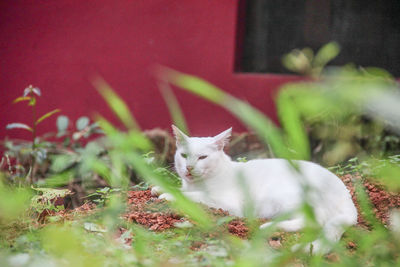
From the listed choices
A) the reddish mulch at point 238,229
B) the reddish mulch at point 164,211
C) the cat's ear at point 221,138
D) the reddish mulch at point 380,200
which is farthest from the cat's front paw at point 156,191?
the reddish mulch at point 380,200

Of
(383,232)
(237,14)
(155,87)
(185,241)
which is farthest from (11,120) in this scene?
(383,232)

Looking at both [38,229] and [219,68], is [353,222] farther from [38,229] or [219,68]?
[219,68]

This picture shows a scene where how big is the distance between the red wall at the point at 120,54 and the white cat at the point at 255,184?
1.62m

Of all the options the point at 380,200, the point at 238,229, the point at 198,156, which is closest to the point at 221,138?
the point at 198,156

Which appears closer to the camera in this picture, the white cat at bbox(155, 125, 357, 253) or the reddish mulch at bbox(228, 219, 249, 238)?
the reddish mulch at bbox(228, 219, 249, 238)

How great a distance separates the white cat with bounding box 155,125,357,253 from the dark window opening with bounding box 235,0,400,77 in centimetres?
200

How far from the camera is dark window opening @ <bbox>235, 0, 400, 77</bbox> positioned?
4445 millimetres

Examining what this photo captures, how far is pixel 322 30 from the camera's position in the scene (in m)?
4.48

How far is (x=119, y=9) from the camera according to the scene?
14.1 feet

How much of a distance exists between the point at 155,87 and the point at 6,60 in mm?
1418

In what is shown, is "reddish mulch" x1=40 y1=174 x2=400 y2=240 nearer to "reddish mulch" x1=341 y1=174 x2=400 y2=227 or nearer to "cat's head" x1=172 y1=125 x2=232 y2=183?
"reddish mulch" x1=341 y1=174 x2=400 y2=227

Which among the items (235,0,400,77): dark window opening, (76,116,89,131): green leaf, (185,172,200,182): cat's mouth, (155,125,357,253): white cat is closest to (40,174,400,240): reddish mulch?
(155,125,357,253): white cat

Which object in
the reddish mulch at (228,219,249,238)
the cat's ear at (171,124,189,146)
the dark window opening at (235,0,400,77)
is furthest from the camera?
the dark window opening at (235,0,400,77)

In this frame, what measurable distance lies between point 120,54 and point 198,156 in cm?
211
